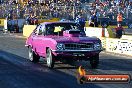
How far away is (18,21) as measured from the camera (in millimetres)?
45250

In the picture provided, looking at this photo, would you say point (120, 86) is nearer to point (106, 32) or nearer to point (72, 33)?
point (72, 33)

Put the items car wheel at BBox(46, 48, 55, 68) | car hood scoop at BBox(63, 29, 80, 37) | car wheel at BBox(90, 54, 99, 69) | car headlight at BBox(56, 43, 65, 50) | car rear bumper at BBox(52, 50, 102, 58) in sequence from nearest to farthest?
1. car headlight at BBox(56, 43, 65, 50)
2. car rear bumper at BBox(52, 50, 102, 58)
3. car wheel at BBox(46, 48, 55, 68)
4. car wheel at BBox(90, 54, 99, 69)
5. car hood scoop at BBox(63, 29, 80, 37)

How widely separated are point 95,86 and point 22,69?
4302 millimetres

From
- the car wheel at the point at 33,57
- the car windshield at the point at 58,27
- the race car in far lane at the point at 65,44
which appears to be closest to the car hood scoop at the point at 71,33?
the race car in far lane at the point at 65,44

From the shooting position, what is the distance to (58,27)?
14.8m

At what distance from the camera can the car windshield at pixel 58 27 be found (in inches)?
577

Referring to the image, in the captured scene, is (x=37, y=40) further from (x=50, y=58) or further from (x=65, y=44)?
(x=65, y=44)

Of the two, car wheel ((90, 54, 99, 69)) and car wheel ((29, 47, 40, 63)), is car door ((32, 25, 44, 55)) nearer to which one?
car wheel ((29, 47, 40, 63))

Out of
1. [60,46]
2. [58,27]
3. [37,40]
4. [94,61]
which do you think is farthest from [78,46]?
[37,40]

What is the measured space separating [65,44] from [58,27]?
1.47 meters

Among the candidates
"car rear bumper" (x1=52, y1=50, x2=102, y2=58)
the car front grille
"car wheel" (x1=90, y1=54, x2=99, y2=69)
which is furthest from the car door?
"car wheel" (x1=90, y1=54, x2=99, y2=69)

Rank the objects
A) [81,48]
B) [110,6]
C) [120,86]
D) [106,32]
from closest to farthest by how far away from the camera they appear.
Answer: [120,86]
[81,48]
[106,32]
[110,6]

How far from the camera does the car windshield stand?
1466 cm

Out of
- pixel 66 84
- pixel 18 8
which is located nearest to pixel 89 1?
pixel 18 8
